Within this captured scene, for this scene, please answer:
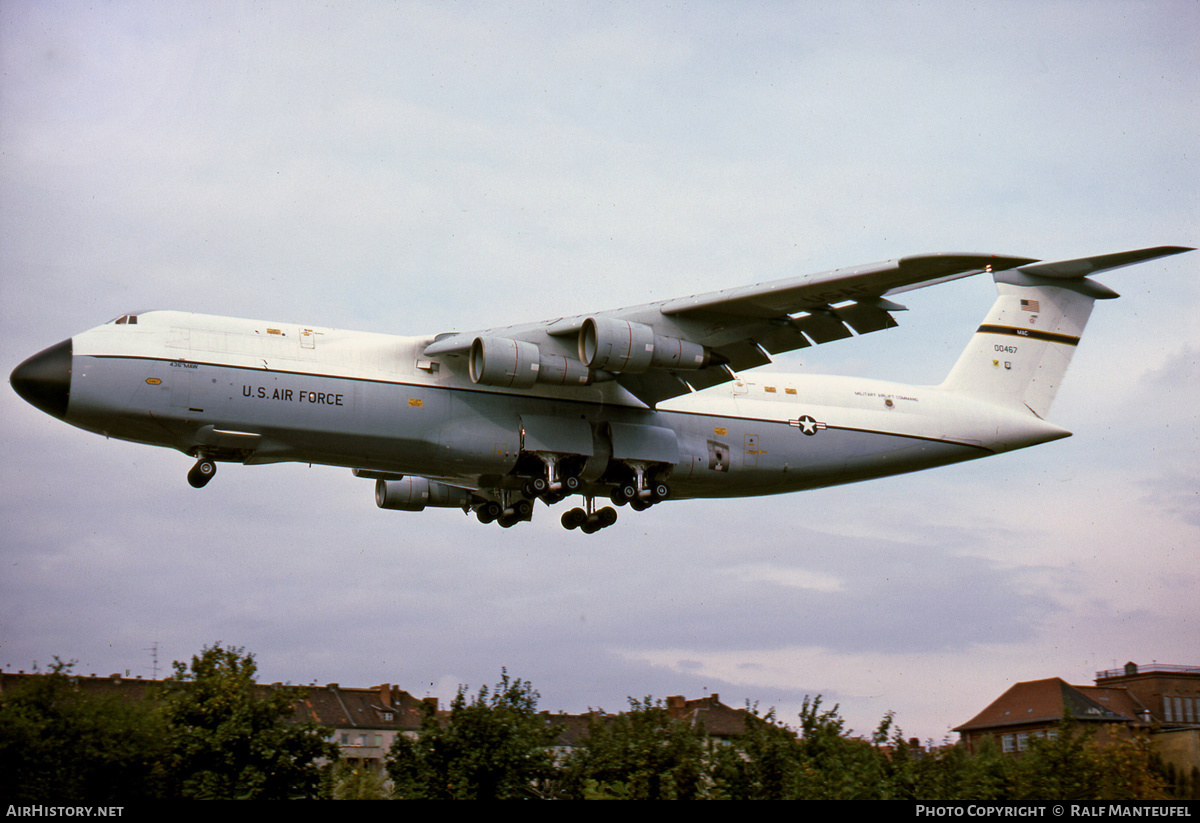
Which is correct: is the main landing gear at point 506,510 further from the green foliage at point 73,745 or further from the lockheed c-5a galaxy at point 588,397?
the green foliage at point 73,745

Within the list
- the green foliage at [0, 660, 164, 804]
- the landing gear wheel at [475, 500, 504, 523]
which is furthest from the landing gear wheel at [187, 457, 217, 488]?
the green foliage at [0, 660, 164, 804]

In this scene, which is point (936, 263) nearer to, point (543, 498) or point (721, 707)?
point (543, 498)

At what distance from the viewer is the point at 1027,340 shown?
Answer: 82.9ft

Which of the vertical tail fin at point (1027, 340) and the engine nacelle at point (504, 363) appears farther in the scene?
the vertical tail fin at point (1027, 340)

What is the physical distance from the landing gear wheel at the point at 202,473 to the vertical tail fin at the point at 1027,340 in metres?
14.8

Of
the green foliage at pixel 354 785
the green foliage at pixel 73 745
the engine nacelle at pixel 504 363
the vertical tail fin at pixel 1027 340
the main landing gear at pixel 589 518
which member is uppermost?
the vertical tail fin at pixel 1027 340

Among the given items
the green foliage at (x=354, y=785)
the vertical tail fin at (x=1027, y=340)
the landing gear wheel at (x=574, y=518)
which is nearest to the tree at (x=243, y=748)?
the green foliage at (x=354, y=785)

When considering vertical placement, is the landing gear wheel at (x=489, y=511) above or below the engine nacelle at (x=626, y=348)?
below

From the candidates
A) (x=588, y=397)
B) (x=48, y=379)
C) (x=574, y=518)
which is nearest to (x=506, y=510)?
(x=574, y=518)

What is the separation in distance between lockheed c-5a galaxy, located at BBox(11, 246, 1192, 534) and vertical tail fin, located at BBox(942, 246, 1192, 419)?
0.05m

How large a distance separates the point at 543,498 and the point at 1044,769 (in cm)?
1421

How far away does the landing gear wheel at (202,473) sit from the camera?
18312 mm

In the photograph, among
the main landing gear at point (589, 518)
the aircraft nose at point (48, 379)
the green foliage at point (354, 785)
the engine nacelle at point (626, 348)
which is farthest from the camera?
the green foliage at point (354, 785)

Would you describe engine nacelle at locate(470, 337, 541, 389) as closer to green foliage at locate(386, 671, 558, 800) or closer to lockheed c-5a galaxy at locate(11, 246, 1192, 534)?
lockheed c-5a galaxy at locate(11, 246, 1192, 534)
